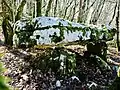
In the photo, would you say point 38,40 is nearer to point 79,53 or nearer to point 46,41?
point 46,41

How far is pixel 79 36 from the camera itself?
5879 mm

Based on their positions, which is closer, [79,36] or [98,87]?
[98,87]

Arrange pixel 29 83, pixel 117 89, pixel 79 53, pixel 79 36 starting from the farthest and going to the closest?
1. pixel 79 53
2. pixel 79 36
3. pixel 29 83
4. pixel 117 89

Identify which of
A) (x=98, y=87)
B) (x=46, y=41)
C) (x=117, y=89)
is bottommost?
(x=98, y=87)

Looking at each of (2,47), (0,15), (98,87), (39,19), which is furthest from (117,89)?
(0,15)

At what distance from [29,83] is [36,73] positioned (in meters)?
0.37

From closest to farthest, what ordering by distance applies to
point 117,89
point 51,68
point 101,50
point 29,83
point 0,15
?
point 117,89, point 29,83, point 51,68, point 101,50, point 0,15

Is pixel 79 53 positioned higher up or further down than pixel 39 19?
further down

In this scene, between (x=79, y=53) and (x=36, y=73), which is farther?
(x=79, y=53)

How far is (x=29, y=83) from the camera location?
16.3 ft

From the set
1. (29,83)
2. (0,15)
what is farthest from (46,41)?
(0,15)

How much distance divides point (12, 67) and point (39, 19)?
4.25 ft

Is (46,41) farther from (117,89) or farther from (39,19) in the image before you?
(117,89)

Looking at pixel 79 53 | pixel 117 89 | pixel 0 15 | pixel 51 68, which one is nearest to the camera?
pixel 117 89
